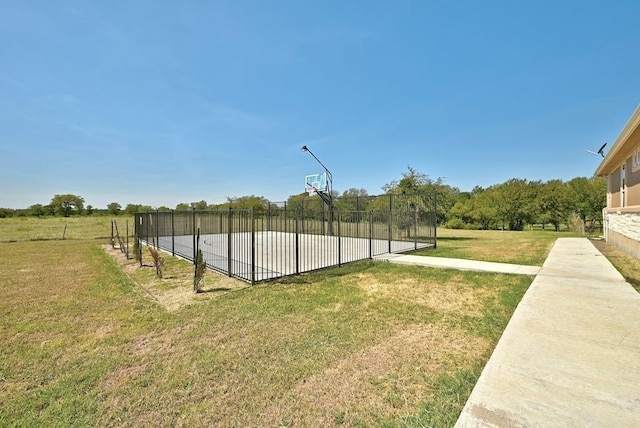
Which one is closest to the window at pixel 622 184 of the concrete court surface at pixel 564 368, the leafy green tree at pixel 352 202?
the concrete court surface at pixel 564 368

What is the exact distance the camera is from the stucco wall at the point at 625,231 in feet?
26.7

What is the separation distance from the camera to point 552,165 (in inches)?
1515

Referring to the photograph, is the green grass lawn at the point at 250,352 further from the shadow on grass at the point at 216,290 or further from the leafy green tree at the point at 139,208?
the leafy green tree at the point at 139,208

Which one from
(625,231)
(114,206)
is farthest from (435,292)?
(114,206)

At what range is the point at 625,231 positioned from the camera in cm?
936

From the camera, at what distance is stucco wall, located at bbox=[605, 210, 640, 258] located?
26.7 ft

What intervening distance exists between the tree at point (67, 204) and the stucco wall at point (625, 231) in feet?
199

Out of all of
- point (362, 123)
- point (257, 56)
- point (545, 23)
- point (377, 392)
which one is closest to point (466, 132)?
point (362, 123)

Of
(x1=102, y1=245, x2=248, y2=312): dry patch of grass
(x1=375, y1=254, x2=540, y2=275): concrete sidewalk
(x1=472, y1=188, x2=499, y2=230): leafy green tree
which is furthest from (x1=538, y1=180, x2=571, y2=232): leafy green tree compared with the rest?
(x1=102, y1=245, x2=248, y2=312): dry patch of grass

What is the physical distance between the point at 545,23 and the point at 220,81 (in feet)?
37.6

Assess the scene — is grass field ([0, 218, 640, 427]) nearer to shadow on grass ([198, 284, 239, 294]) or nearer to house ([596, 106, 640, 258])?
shadow on grass ([198, 284, 239, 294])

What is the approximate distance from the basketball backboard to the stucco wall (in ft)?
44.1

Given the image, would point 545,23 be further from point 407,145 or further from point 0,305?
point 0,305

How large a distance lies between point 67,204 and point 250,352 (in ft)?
200
